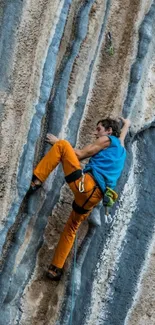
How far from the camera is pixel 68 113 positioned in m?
4.63

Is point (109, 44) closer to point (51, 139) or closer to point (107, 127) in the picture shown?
point (107, 127)

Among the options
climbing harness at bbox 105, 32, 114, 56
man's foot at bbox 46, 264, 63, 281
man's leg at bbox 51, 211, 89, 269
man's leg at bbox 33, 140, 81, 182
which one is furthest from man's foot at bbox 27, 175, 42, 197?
climbing harness at bbox 105, 32, 114, 56

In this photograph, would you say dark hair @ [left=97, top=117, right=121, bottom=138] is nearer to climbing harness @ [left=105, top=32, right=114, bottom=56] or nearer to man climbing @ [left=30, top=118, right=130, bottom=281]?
man climbing @ [left=30, top=118, right=130, bottom=281]

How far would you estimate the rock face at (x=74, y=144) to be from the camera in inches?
166

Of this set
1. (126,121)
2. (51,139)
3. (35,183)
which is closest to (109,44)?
(126,121)

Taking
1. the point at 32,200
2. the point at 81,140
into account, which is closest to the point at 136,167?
the point at 81,140

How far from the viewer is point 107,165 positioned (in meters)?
4.32

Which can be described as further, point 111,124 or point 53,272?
point 53,272

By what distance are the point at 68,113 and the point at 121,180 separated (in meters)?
0.65

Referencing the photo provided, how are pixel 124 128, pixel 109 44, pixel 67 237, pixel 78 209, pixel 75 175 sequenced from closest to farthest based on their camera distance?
pixel 75 175
pixel 78 209
pixel 67 237
pixel 124 128
pixel 109 44

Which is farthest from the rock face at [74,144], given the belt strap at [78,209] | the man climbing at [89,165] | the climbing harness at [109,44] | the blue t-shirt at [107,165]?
the blue t-shirt at [107,165]

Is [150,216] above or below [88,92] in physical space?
below

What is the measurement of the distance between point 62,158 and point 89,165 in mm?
183

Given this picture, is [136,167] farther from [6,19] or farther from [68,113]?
[6,19]
